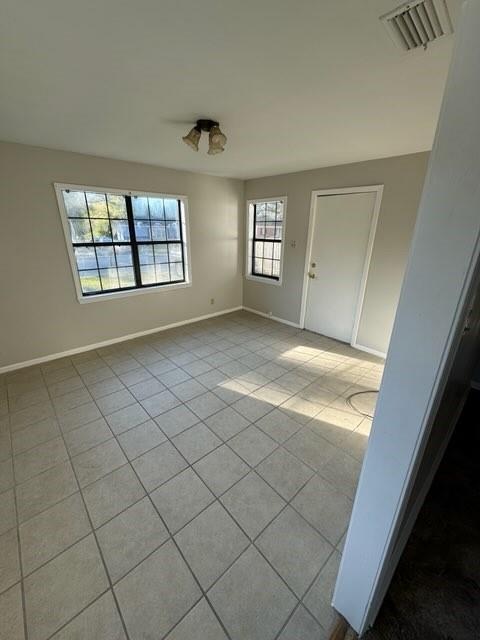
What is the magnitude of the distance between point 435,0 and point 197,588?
8.66ft

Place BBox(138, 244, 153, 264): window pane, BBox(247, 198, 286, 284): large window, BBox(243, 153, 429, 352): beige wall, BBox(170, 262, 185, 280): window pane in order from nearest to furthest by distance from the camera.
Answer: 1. BBox(243, 153, 429, 352): beige wall
2. BBox(138, 244, 153, 264): window pane
3. BBox(170, 262, 185, 280): window pane
4. BBox(247, 198, 286, 284): large window

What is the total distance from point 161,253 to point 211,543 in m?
3.65

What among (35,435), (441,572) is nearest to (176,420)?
(35,435)

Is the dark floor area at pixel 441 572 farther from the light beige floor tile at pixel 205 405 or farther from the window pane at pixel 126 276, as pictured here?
the window pane at pixel 126 276

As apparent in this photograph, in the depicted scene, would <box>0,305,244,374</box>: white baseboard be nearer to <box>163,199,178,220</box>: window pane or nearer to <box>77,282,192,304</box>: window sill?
<box>77,282,192,304</box>: window sill

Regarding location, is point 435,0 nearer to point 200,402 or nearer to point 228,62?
point 228,62

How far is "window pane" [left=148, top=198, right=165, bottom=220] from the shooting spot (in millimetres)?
3799

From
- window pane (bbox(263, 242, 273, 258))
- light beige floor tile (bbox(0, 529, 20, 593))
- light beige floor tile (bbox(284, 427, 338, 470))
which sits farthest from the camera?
window pane (bbox(263, 242, 273, 258))

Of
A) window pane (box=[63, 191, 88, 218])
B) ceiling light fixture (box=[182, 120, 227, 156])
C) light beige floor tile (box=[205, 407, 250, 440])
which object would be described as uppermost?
ceiling light fixture (box=[182, 120, 227, 156])

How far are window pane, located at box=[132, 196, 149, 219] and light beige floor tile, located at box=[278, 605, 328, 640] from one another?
4121 mm

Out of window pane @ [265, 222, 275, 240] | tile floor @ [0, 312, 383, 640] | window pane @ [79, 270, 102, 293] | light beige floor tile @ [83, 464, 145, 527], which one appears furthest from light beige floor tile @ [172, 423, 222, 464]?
window pane @ [265, 222, 275, 240]

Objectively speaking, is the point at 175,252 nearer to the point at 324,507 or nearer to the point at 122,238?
the point at 122,238

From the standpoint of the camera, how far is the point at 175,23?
110 centimetres

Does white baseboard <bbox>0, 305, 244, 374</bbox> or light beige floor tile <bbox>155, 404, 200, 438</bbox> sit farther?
white baseboard <bbox>0, 305, 244, 374</bbox>
